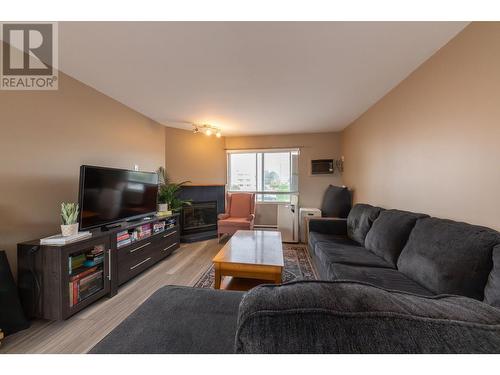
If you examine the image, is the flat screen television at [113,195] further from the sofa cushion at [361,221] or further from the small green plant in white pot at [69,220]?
the sofa cushion at [361,221]

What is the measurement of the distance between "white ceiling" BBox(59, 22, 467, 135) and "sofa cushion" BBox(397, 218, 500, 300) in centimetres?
142

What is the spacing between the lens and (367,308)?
1.18 ft

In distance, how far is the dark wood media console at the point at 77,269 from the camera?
1587 millimetres

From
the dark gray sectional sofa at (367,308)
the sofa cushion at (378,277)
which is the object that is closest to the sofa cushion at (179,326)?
the dark gray sectional sofa at (367,308)

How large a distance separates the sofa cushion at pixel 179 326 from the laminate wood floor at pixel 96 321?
98 cm

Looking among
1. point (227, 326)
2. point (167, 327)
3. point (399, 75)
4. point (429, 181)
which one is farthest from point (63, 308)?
point (399, 75)

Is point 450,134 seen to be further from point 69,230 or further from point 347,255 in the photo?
point 69,230

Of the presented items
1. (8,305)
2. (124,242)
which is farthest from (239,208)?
(8,305)

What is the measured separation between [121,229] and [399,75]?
11.3ft

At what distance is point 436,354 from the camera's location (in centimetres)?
33

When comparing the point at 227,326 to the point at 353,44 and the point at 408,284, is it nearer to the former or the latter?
the point at 408,284

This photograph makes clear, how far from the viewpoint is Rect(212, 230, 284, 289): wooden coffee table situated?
1830mm

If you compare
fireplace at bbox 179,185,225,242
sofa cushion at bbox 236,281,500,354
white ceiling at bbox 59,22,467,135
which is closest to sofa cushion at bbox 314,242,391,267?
sofa cushion at bbox 236,281,500,354

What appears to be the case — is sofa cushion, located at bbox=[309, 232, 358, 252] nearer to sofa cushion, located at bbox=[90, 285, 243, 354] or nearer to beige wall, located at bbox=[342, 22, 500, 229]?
beige wall, located at bbox=[342, 22, 500, 229]
